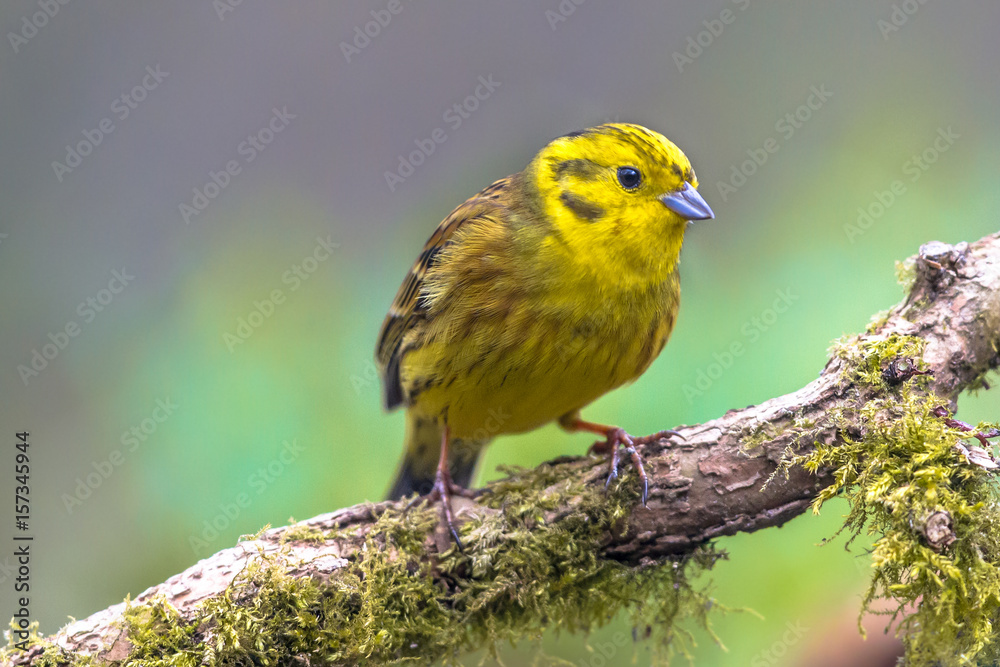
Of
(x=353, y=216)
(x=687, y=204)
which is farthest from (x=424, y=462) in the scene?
(x=353, y=216)

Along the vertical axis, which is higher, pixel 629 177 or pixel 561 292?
pixel 629 177

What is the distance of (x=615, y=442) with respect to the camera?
10.6 feet

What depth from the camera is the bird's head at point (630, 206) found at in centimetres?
312

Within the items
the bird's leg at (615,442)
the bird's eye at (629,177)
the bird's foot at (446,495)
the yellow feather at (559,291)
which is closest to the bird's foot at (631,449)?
the bird's leg at (615,442)

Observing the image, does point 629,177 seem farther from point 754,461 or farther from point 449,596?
point 449,596

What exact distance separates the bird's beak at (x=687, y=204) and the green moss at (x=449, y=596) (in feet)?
3.21

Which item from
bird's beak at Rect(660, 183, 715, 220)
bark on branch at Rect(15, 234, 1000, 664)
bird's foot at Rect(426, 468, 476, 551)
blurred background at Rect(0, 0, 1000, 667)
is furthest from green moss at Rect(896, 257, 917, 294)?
bird's foot at Rect(426, 468, 476, 551)

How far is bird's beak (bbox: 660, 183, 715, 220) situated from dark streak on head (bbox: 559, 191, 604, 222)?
0.81 ft

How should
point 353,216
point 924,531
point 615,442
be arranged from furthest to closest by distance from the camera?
1. point 353,216
2. point 615,442
3. point 924,531

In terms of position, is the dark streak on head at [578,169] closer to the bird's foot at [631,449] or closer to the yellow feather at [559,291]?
the yellow feather at [559,291]

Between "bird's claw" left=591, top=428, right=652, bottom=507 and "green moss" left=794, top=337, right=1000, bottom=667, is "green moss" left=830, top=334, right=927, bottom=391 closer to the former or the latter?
"green moss" left=794, top=337, right=1000, bottom=667

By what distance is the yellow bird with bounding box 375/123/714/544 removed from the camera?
3086mm

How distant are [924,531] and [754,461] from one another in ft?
1.91

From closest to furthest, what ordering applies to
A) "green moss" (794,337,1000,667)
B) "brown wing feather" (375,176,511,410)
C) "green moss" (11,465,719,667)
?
"green moss" (794,337,1000,667)
"green moss" (11,465,719,667)
"brown wing feather" (375,176,511,410)
